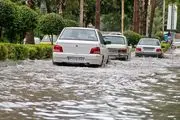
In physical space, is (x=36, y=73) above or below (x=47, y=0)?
below

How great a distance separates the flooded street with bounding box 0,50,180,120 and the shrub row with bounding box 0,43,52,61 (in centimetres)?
438

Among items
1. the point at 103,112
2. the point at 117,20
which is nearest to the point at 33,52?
the point at 103,112

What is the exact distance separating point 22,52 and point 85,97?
12.1 m

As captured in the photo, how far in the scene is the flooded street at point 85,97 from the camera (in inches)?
332

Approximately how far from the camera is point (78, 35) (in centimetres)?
2019

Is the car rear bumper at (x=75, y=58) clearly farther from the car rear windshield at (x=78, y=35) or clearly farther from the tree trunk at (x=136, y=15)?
the tree trunk at (x=136, y=15)

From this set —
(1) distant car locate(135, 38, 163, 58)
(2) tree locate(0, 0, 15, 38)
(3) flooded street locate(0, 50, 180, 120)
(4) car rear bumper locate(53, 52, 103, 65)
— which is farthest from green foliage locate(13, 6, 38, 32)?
(1) distant car locate(135, 38, 163, 58)

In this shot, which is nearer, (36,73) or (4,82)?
(4,82)

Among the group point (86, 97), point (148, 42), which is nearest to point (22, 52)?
point (86, 97)

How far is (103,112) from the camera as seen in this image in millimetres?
8695

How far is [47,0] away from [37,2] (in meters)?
1.78

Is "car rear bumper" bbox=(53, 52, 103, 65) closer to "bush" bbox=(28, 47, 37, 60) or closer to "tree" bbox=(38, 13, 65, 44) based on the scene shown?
"bush" bbox=(28, 47, 37, 60)

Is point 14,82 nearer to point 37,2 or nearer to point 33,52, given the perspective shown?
point 33,52

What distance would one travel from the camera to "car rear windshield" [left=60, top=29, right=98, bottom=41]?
2008 centimetres
